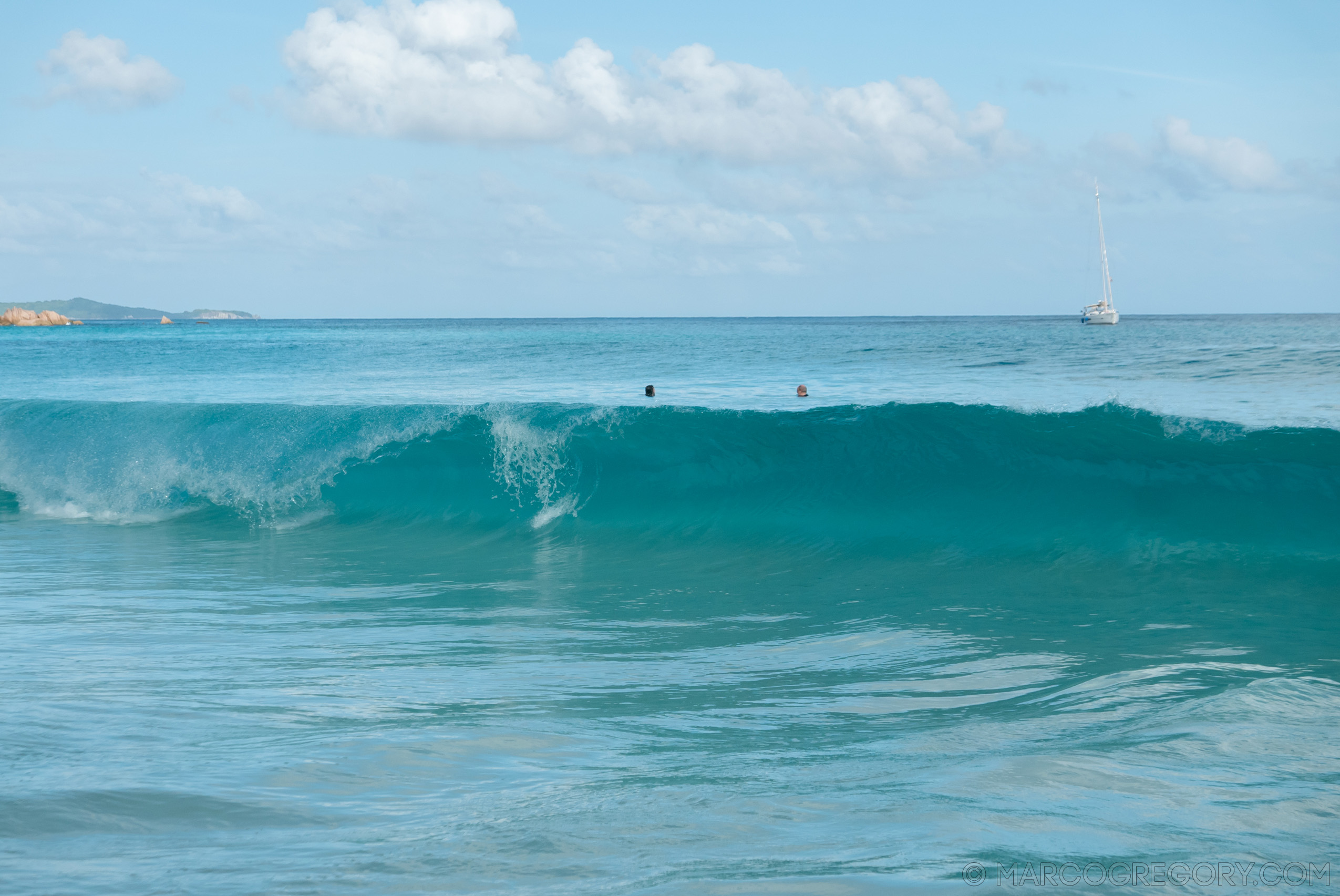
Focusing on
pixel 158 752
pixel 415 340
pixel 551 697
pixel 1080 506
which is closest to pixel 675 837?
pixel 551 697

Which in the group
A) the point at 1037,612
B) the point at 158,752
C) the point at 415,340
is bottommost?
the point at 1037,612

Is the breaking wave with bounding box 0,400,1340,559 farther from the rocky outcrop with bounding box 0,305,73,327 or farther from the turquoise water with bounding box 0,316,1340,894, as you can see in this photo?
the rocky outcrop with bounding box 0,305,73,327

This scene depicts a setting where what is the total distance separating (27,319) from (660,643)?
140028mm

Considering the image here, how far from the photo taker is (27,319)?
11700 cm

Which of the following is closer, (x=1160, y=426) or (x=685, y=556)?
(x=685, y=556)

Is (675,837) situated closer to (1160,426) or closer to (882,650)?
(882,650)

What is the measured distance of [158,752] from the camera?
3.81 metres

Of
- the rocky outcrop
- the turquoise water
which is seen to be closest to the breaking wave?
the turquoise water

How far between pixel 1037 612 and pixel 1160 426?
585 cm

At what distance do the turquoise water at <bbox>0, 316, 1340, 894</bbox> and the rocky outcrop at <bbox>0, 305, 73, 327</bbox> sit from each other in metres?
122

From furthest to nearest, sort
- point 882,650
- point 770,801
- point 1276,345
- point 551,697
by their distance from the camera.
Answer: point 1276,345 < point 882,650 < point 551,697 < point 770,801

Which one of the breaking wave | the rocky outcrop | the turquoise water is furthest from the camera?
the rocky outcrop

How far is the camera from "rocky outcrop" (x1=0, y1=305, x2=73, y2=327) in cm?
11612

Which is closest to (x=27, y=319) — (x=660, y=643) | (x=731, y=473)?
(x=731, y=473)
